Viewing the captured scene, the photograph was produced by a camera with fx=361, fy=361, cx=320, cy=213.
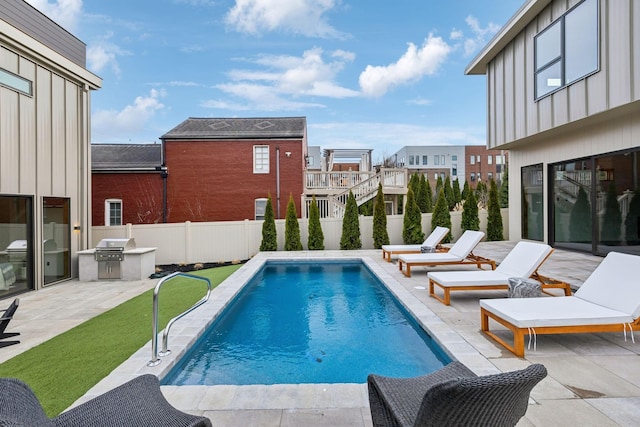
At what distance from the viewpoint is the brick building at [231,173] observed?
695 inches

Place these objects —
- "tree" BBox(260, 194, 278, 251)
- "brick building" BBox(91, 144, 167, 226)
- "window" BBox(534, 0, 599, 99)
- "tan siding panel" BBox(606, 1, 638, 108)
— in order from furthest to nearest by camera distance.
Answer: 1. "brick building" BBox(91, 144, 167, 226)
2. "tree" BBox(260, 194, 278, 251)
3. "window" BBox(534, 0, 599, 99)
4. "tan siding panel" BBox(606, 1, 638, 108)

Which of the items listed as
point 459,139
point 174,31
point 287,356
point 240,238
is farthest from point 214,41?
point 459,139

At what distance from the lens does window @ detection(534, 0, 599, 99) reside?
776 centimetres

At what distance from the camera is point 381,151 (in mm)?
37656

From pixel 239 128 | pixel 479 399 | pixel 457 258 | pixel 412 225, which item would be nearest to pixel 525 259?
pixel 457 258

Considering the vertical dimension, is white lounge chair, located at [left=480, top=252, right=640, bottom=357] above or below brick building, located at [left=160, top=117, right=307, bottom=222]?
below

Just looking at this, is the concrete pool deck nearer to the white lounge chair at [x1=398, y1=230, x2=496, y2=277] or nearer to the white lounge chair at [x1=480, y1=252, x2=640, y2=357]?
the white lounge chair at [x1=480, y1=252, x2=640, y2=357]

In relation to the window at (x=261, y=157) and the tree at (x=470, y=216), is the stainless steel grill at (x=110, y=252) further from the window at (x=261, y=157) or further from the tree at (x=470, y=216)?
the tree at (x=470, y=216)

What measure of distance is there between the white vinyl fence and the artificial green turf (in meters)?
5.78

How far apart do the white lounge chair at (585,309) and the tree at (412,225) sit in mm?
9371

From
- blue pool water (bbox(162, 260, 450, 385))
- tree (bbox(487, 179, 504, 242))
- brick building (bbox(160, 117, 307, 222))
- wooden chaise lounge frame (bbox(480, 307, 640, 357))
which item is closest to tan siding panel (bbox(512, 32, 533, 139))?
tree (bbox(487, 179, 504, 242))

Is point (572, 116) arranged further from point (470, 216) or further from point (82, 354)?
point (82, 354)

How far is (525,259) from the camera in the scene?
609cm

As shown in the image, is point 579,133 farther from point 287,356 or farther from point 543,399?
point 287,356
